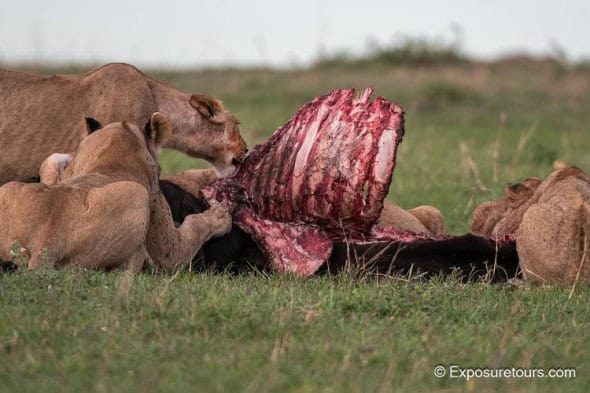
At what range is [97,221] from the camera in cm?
625

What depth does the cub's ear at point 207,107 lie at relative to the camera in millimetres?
9164

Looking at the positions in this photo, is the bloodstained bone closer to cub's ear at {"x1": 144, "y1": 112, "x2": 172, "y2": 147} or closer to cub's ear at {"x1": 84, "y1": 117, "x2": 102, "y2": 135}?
cub's ear at {"x1": 144, "y1": 112, "x2": 172, "y2": 147}

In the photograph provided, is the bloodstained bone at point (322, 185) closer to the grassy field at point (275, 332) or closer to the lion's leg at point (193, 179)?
the lion's leg at point (193, 179)

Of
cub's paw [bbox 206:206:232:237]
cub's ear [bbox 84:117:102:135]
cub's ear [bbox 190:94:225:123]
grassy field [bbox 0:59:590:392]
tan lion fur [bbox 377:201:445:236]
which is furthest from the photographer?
cub's ear [bbox 190:94:225:123]

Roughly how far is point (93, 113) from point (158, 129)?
5.06 feet

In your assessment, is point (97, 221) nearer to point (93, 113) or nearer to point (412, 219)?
point (412, 219)

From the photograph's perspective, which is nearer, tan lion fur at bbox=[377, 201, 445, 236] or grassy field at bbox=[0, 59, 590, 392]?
grassy field at bbox=[0, 59, 590, 392]

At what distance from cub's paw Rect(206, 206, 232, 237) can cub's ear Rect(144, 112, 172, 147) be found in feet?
1.93

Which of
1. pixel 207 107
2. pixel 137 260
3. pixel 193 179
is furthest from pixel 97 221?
pixel 207 107

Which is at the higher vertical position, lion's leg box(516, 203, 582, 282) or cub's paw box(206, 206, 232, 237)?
lion's leg box(516, 203, 582, 282)

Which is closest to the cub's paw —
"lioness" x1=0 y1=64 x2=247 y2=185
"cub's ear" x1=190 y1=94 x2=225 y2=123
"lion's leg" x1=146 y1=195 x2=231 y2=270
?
"lion's leg" x1=146 y1=195 x2=231 y2=270

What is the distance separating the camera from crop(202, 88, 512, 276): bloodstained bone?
22.7ft

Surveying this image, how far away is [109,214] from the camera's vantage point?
248 inches

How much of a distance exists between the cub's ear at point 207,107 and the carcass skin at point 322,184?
5.92ft
